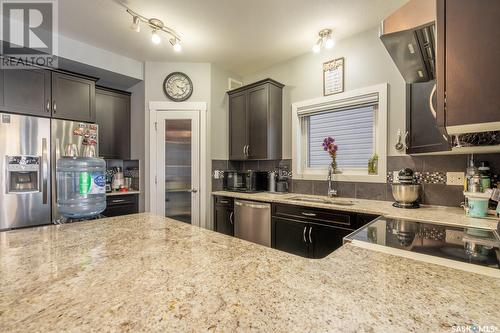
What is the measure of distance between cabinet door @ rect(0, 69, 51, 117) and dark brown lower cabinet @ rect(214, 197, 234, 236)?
2.24 m

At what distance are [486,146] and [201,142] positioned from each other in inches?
110

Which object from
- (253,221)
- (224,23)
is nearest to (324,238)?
(253,221)

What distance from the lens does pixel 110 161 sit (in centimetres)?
362

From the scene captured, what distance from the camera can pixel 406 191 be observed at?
193 centimetres

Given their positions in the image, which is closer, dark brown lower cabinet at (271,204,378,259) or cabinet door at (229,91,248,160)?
dark brown lower cabinet at (271,204,378,259)

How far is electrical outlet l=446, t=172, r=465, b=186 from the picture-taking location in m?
1.92

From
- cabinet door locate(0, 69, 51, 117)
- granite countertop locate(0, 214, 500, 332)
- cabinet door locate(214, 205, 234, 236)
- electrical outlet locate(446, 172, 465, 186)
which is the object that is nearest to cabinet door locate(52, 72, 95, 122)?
cabinet door locate(0, 69, 51, 117)

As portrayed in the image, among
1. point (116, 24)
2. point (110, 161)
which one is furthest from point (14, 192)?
point (116, 24)

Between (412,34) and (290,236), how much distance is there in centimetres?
186

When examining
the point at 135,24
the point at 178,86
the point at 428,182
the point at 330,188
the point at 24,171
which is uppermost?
the point at 135,24

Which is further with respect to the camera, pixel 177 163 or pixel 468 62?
pixel 177 163

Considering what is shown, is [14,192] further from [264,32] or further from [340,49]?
[340,49]

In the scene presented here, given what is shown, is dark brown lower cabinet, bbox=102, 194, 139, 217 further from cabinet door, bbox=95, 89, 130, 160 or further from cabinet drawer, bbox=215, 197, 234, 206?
cabinet drawer, bbox=215, 197, 234, 206

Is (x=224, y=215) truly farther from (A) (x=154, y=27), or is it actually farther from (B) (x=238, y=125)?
(A) (x=154, y=27)
